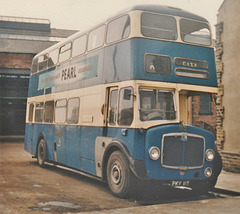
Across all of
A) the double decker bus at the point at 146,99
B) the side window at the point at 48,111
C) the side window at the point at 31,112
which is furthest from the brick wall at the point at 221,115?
the side window at the point at 31,112

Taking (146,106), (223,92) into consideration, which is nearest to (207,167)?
(146,106)

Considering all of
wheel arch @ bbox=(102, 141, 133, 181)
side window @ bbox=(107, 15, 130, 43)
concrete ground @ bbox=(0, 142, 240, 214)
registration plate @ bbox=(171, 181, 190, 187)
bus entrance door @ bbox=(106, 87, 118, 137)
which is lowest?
concrete ground @ bbox=(0, 142, 240, 214)

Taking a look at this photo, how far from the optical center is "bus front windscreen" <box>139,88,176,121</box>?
812 cm

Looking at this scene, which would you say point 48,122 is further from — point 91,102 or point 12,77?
point 12,77

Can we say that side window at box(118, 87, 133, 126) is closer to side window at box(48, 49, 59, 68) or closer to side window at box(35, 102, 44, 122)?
side window at box(48, 49, 59, 68)

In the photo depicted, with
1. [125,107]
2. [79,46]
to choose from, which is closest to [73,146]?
[79,46]

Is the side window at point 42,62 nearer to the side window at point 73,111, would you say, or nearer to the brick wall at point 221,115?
the side window at point 73,111

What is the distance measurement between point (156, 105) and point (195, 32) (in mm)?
2329

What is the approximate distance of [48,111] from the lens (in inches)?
531

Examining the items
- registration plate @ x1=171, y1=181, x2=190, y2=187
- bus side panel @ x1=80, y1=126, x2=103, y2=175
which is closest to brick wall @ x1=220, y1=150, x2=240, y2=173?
registration plate @ x1=171, y1=181, x2=190, y2=187

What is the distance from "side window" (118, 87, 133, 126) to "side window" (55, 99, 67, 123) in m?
3.72

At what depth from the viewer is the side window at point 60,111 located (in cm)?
1189

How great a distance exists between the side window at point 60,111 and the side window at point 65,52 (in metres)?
1.45

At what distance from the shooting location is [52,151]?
42.4ft
